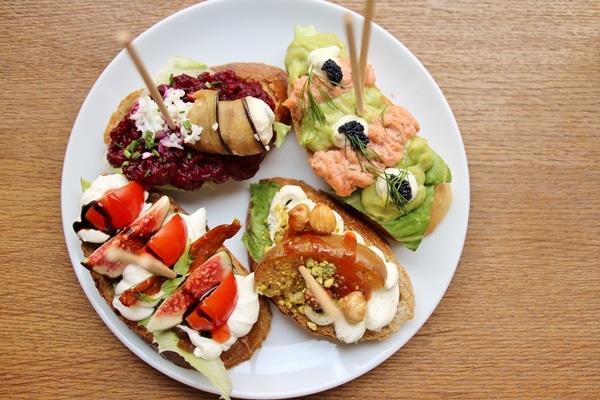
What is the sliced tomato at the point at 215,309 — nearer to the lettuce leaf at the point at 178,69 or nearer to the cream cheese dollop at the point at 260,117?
the cream cheese dollop at the point at 260,117

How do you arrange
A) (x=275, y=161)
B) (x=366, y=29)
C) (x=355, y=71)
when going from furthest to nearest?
(x=275, y=161) → (x=355, y=71) → (x=366, y=29)

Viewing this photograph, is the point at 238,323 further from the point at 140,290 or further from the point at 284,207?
the point at 284,207

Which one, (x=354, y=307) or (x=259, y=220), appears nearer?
(x=354, y=307)

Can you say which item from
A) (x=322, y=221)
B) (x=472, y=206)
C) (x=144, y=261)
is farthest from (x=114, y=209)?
(x=472, y=206)

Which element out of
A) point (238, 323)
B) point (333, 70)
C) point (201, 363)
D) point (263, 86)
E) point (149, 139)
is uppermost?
point (333, 70)

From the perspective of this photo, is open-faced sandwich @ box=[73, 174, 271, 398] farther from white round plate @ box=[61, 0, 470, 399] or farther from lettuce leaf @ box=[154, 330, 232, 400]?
white round plate @ box=[61, 0, 470, 399]

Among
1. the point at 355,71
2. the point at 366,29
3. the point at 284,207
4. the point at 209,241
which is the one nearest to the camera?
the point at 366,29

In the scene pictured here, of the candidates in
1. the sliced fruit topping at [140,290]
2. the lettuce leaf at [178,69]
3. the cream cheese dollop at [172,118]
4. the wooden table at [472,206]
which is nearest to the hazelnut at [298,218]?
the cream cheese dollop at [172,118]
